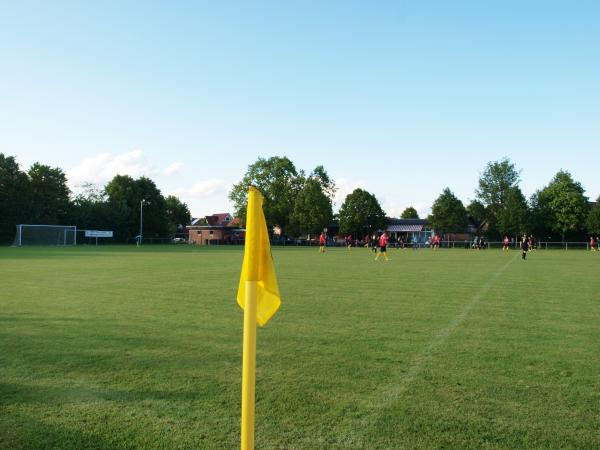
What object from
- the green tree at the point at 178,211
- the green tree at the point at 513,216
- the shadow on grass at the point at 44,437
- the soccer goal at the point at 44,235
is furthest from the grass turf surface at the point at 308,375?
the green tree at the point at 178,211

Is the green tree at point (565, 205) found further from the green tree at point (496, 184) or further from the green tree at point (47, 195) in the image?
the green tree at point (47, 195)

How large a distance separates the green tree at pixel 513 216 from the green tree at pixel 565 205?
468 centimetres

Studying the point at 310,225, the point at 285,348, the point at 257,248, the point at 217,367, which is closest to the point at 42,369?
the point at 217,367

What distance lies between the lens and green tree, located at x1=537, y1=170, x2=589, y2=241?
81250mm

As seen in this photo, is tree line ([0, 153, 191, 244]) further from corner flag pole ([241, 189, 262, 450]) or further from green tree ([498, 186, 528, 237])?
corner flag pole ([241, 189, 262, 450])

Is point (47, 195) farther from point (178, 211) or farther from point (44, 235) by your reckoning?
point (178, 211)

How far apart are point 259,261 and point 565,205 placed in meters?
90.1

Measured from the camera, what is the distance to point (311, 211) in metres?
88.4

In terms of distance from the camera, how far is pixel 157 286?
15023mm

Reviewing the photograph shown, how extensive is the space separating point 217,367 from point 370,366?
1.81m

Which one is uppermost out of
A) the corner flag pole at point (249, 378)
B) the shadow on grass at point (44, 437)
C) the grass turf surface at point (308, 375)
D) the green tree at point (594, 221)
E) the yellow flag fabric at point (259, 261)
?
the green tree at point (594, 221)

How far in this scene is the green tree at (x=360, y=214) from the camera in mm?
98062

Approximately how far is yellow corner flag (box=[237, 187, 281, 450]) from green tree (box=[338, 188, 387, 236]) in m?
95.1

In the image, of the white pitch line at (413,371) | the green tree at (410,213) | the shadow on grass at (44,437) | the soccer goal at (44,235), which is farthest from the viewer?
the green tree at (410,213)
